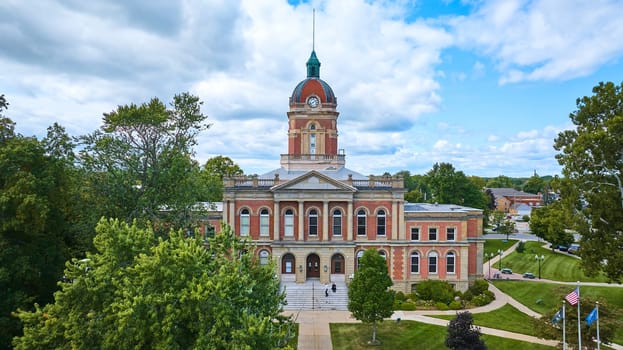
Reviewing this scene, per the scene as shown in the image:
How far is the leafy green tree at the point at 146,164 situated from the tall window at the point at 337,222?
611 inches

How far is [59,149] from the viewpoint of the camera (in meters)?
28.3

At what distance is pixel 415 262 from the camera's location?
43.1m

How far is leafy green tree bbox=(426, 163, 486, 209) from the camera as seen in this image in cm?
7194

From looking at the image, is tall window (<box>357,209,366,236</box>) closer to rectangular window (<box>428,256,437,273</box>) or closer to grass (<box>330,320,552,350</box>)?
rectangular window (<box>428,256,437,273</box>)

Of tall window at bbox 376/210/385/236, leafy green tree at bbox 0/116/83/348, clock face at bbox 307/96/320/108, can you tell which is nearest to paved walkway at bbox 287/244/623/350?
tall window at bbox 376/210/385/236

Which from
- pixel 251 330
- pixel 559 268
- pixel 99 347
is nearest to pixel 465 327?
pixel 251 330

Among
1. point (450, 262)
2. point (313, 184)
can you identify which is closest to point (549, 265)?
point (450, 262)

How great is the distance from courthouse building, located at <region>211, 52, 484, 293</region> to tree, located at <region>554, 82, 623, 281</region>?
13556mm

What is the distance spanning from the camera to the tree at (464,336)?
24.0 meters

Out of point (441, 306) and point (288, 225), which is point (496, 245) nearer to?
point (441, 306)

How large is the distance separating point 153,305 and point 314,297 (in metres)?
26.5

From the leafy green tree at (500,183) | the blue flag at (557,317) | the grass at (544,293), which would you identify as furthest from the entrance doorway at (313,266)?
the leafy green tree at (500,183)

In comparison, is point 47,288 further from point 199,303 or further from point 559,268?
point 559,268

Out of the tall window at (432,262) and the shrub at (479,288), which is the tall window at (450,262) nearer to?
the tall window at (432,262)
